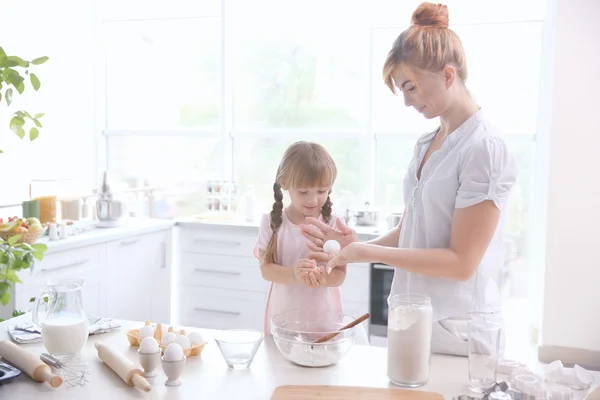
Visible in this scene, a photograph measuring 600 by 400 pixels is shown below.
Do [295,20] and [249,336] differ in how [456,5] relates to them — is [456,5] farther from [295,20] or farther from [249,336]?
[249,336]

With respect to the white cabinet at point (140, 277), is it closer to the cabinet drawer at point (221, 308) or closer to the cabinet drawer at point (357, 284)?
the cabinet drawer at point (221, 308)

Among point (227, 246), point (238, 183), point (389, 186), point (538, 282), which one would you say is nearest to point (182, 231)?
point (227, 246)

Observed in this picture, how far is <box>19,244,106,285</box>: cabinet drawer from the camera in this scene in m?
2.97

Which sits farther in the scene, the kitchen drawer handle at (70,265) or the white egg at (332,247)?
the kitchen drawer handle at (70,265)

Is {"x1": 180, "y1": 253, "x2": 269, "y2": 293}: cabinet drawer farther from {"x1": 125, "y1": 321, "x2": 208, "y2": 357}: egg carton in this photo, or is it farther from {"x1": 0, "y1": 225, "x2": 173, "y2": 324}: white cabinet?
{"x1": 125, "y1": 321, "x2": 208, "y2": 357}: egg carton

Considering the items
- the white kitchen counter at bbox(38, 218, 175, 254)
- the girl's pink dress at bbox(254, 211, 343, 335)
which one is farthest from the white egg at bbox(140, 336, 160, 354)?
the white kitchen counter at bbox(38, 218, 175, 254)

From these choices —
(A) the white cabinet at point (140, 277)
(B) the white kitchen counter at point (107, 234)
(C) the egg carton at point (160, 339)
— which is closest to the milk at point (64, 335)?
(C) the egg carton at point (160, 339)

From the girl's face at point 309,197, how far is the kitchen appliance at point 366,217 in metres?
2.00

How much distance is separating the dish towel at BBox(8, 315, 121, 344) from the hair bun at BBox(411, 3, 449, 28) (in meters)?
1.15

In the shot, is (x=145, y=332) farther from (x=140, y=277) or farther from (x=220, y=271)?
(x=220, y=271)

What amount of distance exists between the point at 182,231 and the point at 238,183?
70 cm

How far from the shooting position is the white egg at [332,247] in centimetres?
164

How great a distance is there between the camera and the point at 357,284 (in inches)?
141

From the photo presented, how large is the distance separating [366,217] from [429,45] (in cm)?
244
